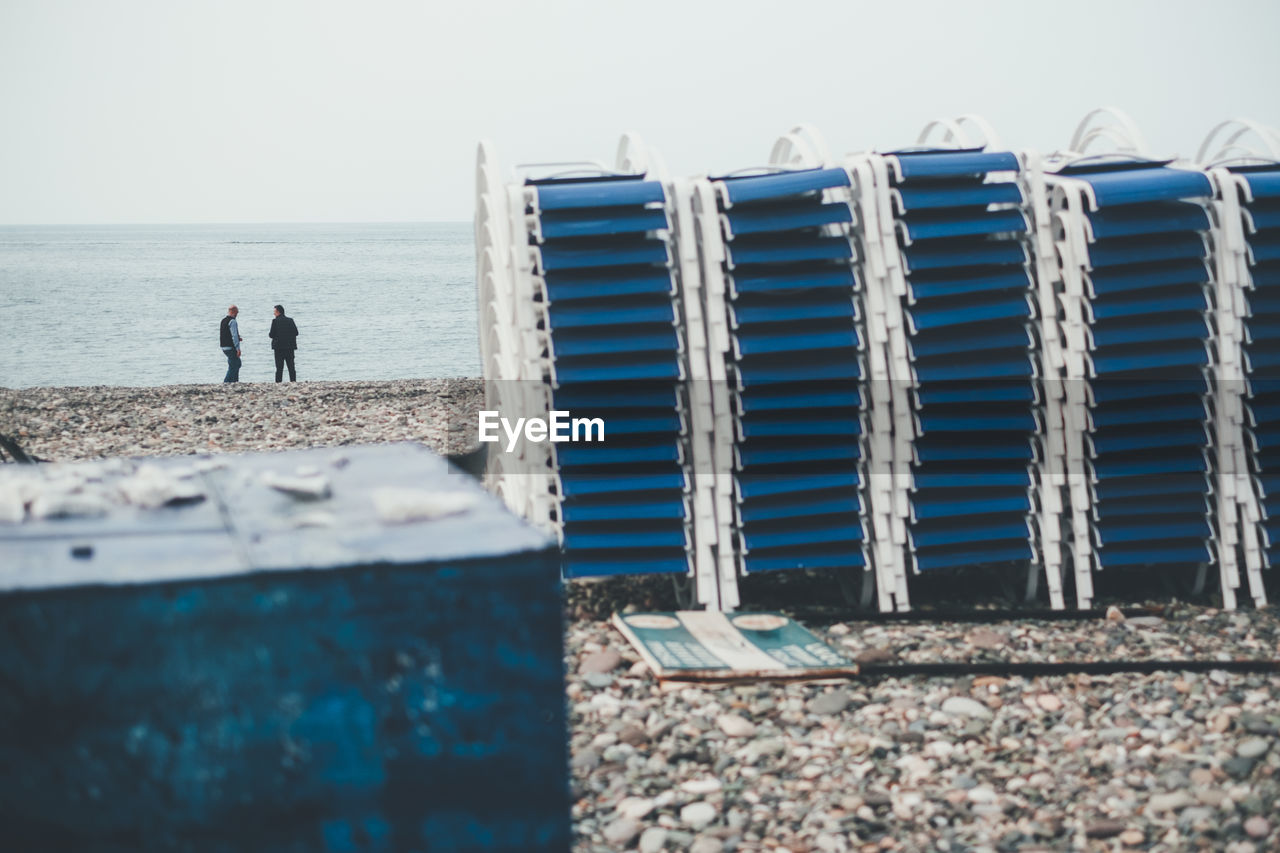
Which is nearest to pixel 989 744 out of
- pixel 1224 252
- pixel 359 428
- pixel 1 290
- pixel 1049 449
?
pixel 1049 449

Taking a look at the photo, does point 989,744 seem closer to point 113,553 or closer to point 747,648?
point 747,648

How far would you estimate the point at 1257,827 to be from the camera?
3.95 meters

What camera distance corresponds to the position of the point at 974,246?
600cm

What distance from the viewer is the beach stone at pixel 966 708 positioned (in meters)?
4.90

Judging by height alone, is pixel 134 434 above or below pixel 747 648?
above

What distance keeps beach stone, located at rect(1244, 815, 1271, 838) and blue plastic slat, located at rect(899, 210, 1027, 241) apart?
287 centimetres

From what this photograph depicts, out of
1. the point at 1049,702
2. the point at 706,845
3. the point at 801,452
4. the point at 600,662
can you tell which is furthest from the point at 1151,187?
the point at 706,845

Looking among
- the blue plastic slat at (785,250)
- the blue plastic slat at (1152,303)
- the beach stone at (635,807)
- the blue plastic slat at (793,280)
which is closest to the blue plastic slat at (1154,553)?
the blue plastic slat at (1152,303)

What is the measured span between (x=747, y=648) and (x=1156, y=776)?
70.0 inches

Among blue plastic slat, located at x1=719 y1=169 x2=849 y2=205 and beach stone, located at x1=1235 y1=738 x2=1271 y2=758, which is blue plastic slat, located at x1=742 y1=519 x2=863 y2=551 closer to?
blue plastic slat, located at x1=719 y1=169 x2=849 y2=205

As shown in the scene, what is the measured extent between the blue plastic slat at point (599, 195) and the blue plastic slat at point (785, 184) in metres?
0.34

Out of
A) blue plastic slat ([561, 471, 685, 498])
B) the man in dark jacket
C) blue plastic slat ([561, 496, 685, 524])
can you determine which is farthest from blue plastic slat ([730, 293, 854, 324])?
the man in dark jacket

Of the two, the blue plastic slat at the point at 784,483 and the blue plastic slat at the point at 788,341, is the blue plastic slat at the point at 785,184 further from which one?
the blue plastic slat at the point at 784,483

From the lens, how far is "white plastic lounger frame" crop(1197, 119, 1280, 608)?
6.00 metres
